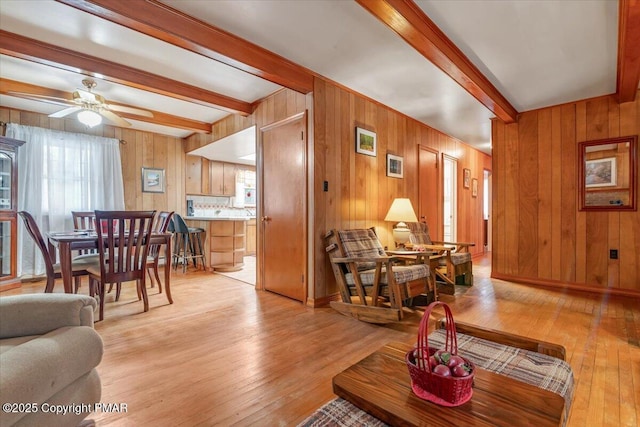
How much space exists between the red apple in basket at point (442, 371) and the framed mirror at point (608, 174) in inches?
161

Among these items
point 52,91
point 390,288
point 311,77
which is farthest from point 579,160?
point 52,91

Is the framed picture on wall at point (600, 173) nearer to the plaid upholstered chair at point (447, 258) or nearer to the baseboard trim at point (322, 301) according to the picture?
the plaid upholstered chair at point (447, 258)

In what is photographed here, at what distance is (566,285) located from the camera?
3818 mm

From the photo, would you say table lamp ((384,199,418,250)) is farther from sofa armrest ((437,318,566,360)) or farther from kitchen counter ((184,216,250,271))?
kitchen counter ((184,216,250,271))

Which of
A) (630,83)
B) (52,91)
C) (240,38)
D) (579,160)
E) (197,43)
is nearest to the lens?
(197,43)

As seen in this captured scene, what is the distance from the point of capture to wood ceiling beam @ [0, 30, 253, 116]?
7.95ft

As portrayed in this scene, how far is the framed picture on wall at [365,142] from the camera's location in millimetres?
3557

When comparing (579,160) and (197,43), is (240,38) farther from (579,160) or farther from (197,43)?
(579,160)

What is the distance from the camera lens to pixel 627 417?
1.40 m

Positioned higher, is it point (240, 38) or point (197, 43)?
point (240, 38)

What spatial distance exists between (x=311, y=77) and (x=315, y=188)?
1138 mm

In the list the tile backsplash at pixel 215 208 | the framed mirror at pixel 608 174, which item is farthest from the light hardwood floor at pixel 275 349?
the tile backsplash at pixel 215 208

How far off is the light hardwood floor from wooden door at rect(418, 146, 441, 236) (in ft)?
4.98

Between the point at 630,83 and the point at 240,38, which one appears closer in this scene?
the point at 240,38
